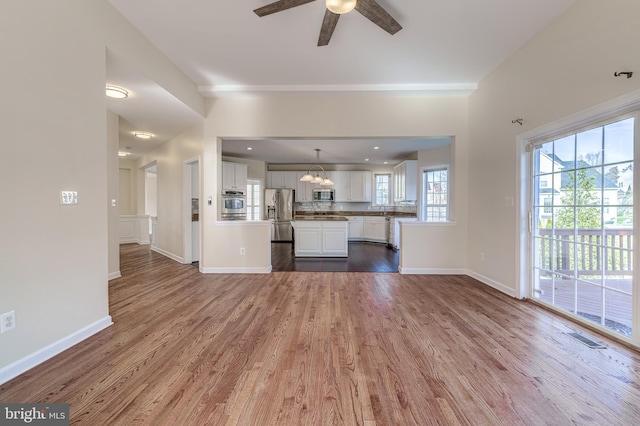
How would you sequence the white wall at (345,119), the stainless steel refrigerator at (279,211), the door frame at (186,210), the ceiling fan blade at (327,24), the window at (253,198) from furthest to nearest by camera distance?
the stainless steel refrigerator at (279,211)
the window at (253,198)
the door frame at (186,210)
the white wall at (345,119)
the ceiling fan blade at (327,24)

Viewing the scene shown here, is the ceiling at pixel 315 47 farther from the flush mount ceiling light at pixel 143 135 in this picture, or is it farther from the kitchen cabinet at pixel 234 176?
the kitchen cabinet at pixel 234 176

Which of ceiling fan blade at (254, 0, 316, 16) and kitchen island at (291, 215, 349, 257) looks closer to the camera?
ceiling fan blade at (254, 0, 316, 16)

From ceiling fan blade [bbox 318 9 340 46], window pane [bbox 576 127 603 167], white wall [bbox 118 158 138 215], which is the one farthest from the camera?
white wall [bbox 118 158 138 215]

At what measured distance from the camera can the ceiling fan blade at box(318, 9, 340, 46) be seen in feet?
6.81

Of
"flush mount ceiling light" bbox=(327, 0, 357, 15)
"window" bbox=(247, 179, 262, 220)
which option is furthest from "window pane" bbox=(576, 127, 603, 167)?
"window" bbox=(247, 179, 262, 220)

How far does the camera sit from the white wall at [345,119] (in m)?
3.94

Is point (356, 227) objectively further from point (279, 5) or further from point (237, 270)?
point (279, 5)

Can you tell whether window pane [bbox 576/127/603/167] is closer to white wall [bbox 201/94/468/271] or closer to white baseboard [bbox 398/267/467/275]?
white wall [bbox 201/94/468/271]

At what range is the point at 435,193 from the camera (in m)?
5.98

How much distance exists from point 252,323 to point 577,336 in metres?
2.81

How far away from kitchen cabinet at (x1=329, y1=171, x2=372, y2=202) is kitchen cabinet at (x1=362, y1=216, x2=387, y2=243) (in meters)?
0.67

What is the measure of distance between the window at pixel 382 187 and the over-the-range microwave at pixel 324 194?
4.78ft

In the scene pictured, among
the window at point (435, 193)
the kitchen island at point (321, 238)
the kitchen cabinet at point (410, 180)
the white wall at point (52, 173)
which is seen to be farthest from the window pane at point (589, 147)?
the white wall at point (52, 173)

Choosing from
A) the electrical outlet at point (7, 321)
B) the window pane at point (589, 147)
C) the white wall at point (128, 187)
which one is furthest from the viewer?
the white wall at point (128, 187)
